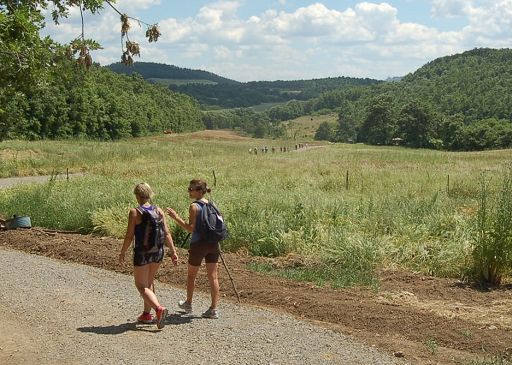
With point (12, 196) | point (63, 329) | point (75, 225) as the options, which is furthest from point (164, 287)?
point (12, 196)

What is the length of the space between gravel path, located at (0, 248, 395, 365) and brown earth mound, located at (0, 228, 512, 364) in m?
0.36

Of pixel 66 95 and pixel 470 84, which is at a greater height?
pixel 470 84

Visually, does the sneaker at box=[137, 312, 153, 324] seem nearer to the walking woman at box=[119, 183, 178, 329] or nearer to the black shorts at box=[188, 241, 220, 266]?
the walking woman at box=[119, 183, 178, 329]

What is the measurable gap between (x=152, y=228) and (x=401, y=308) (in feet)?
10.1

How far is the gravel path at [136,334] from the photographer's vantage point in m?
5.83

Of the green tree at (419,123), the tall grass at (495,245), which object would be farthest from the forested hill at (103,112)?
the tall grass at (495,245)

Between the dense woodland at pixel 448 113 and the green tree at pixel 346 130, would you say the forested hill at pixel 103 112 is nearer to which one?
the dense woodland at pixel 448 113

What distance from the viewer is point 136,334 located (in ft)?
21.4

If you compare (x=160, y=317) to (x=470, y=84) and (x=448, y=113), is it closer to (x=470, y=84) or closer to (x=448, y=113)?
(x=448, y=113)

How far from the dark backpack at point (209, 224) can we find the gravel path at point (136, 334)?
0.97 m

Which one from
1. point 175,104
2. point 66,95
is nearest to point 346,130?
point 175,104

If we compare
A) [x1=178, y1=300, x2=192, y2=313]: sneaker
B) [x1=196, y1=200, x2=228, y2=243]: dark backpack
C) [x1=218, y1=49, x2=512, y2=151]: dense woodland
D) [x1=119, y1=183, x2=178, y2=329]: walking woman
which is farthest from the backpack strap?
[x1=218, y1=49, x2=512, y2=151]: dense woodland

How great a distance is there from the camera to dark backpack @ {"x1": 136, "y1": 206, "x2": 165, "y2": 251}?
668 cm

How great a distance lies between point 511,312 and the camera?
728cm
